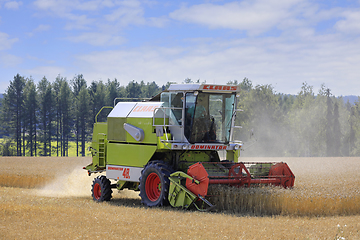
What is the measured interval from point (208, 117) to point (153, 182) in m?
2.54

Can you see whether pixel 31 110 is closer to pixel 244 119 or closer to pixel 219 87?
pixel 244 119

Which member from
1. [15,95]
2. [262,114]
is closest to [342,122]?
[262,114]

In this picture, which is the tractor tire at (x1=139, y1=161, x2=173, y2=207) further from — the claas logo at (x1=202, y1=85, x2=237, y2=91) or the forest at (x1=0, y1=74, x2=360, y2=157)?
the forest at (x1=0, y1=74, x2=360, y2=157)

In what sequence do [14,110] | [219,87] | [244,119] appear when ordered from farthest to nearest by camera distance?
[14,110] → [244,119] → [219,87]

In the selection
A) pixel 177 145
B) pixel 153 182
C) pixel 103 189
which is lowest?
pixel 103 189

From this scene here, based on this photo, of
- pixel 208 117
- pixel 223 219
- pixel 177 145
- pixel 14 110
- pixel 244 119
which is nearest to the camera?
pixel 223 219

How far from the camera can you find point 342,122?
245 ft

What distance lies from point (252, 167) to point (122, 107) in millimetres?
4737

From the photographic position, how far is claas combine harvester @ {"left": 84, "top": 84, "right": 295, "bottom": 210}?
10914mm

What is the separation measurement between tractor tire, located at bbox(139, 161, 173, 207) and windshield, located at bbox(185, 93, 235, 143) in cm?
125

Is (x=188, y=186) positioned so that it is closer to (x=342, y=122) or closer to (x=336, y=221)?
(x=336, y=221)

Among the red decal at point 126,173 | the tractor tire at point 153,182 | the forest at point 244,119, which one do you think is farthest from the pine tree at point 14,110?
the tractor tire at point 153,182

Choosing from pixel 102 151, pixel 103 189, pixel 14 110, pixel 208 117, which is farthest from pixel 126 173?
pixel 14 110

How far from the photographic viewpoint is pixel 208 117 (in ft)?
39.3
